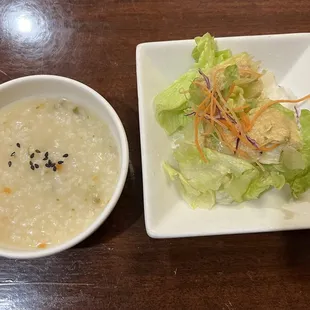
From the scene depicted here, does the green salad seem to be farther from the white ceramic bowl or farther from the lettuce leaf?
the white ceramic bowl

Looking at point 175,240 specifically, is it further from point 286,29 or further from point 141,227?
point 286,29

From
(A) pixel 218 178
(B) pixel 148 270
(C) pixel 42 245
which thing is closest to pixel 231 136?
(A) pixel 218 178

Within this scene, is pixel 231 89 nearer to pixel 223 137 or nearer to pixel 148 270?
A: pixel 223 137

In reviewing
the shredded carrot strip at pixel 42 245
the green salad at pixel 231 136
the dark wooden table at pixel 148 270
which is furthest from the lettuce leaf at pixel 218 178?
the shredded carrot strip at pixel 42 245

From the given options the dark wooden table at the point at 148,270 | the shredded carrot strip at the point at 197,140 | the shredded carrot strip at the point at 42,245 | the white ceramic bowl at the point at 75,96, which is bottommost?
the dark wooden table at the point at 148,270

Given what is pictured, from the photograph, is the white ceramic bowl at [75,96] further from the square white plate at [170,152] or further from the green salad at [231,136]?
the green salad at [231,136]

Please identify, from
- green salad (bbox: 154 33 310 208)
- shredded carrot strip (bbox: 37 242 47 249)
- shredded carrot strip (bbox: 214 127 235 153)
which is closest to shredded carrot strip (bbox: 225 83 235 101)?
green salad (bbox: 154 33 310 208)
